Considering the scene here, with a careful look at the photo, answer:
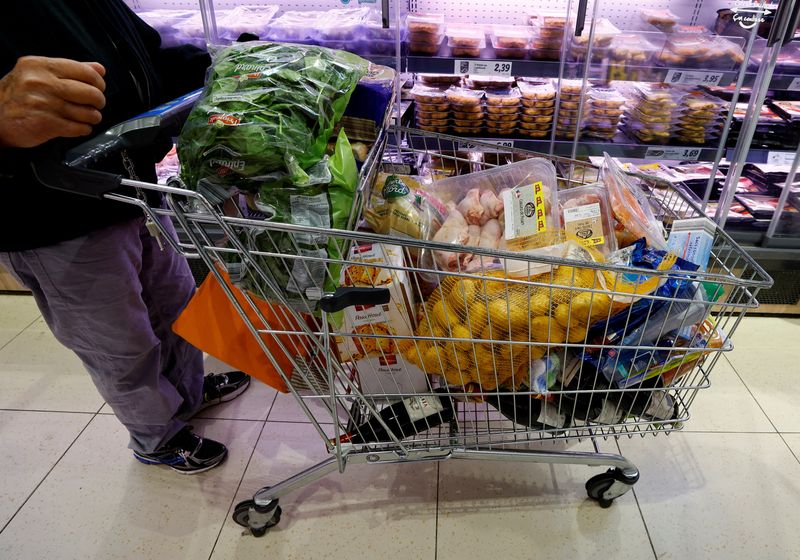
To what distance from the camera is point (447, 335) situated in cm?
109

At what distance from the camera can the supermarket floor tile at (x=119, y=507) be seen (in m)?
1.44

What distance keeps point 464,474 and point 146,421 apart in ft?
3.22

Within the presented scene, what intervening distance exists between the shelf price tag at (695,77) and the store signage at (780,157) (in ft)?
1.48

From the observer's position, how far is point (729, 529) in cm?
145

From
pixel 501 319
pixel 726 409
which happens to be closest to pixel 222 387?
pixel 501 319

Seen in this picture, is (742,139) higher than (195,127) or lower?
lower

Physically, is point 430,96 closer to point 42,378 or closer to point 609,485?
point 609,485

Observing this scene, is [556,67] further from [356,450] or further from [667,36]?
[356,450]

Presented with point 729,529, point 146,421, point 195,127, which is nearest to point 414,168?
point 195,127

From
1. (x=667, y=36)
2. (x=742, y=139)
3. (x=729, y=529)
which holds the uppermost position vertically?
(x=667, y=36)

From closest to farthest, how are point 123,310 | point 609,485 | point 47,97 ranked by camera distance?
point 47,97 < point 123,310 < point 609,485

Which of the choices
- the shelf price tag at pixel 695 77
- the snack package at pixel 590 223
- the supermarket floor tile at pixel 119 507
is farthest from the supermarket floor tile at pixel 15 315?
the shelf price tag at pixel 695 77

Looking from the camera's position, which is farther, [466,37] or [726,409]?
[466,37]

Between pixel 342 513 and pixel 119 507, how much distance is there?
26.7 inches
